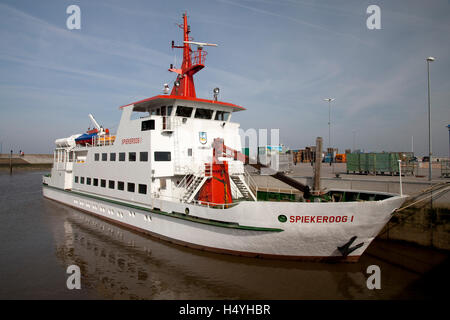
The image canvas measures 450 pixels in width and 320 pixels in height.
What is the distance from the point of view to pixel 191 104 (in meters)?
12.7

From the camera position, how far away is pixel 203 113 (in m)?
13.4

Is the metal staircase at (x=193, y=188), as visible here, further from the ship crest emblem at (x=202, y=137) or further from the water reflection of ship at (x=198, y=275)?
the water reflection of ship at (x=198, y=275)

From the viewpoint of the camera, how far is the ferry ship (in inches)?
348

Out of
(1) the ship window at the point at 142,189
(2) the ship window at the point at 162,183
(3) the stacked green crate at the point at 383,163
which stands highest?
(3) the stacked green crate at the point at 383,163

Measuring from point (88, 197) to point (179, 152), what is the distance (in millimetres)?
8803

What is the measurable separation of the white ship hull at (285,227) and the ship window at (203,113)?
4.51 meters

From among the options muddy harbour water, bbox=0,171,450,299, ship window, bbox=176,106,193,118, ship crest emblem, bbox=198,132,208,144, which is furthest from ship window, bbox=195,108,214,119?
muddy harbour water, bbox=0,171,450,299

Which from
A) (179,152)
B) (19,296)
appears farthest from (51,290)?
(179,152)

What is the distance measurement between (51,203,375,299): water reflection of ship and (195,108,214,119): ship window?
620cm

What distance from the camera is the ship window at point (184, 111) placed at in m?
12.8

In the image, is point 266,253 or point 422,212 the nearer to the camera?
point 266,253

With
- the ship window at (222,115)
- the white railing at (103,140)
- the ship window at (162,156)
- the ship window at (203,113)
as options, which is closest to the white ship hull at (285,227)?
the ship window at (162,156)

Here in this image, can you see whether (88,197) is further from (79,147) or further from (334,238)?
(334,238)
